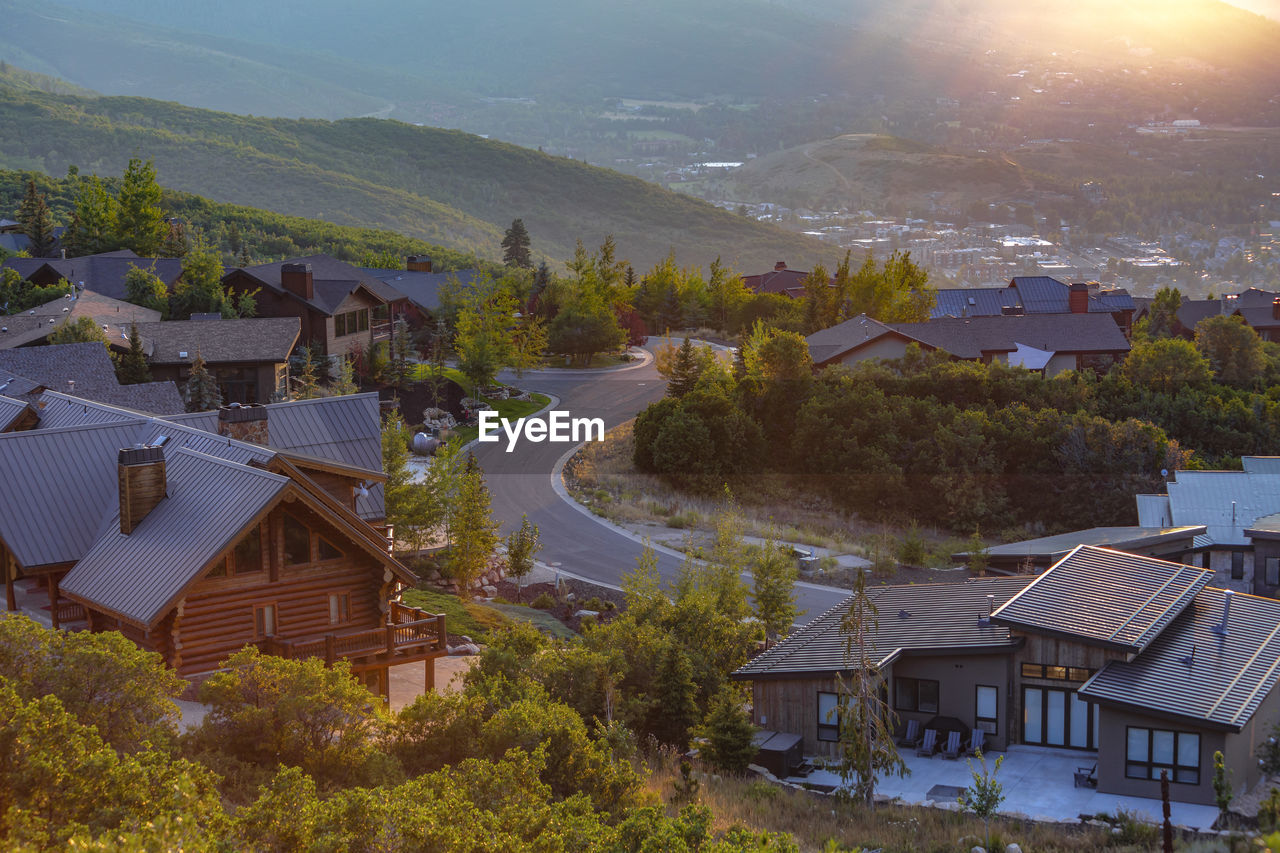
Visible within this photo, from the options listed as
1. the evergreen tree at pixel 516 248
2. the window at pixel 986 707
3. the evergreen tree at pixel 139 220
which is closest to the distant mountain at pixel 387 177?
the evergreen tree at pixel 516 248

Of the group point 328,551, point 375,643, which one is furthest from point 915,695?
point 328,551

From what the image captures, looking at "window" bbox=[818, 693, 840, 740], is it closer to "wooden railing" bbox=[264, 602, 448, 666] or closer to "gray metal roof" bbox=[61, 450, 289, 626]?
"wooden railing" bbox=[264, 602, 448, 666]

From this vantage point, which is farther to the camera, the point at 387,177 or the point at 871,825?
the point at 387,177

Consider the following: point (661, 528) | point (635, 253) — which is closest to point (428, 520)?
point (661, 528)

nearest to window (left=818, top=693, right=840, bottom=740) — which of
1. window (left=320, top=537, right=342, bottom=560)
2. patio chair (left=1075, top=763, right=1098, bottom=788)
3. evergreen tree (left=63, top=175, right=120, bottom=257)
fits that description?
patio chair (left=1075, top=763, right=1098, bottom=788)

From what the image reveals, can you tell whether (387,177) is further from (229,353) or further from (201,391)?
(201,391)
